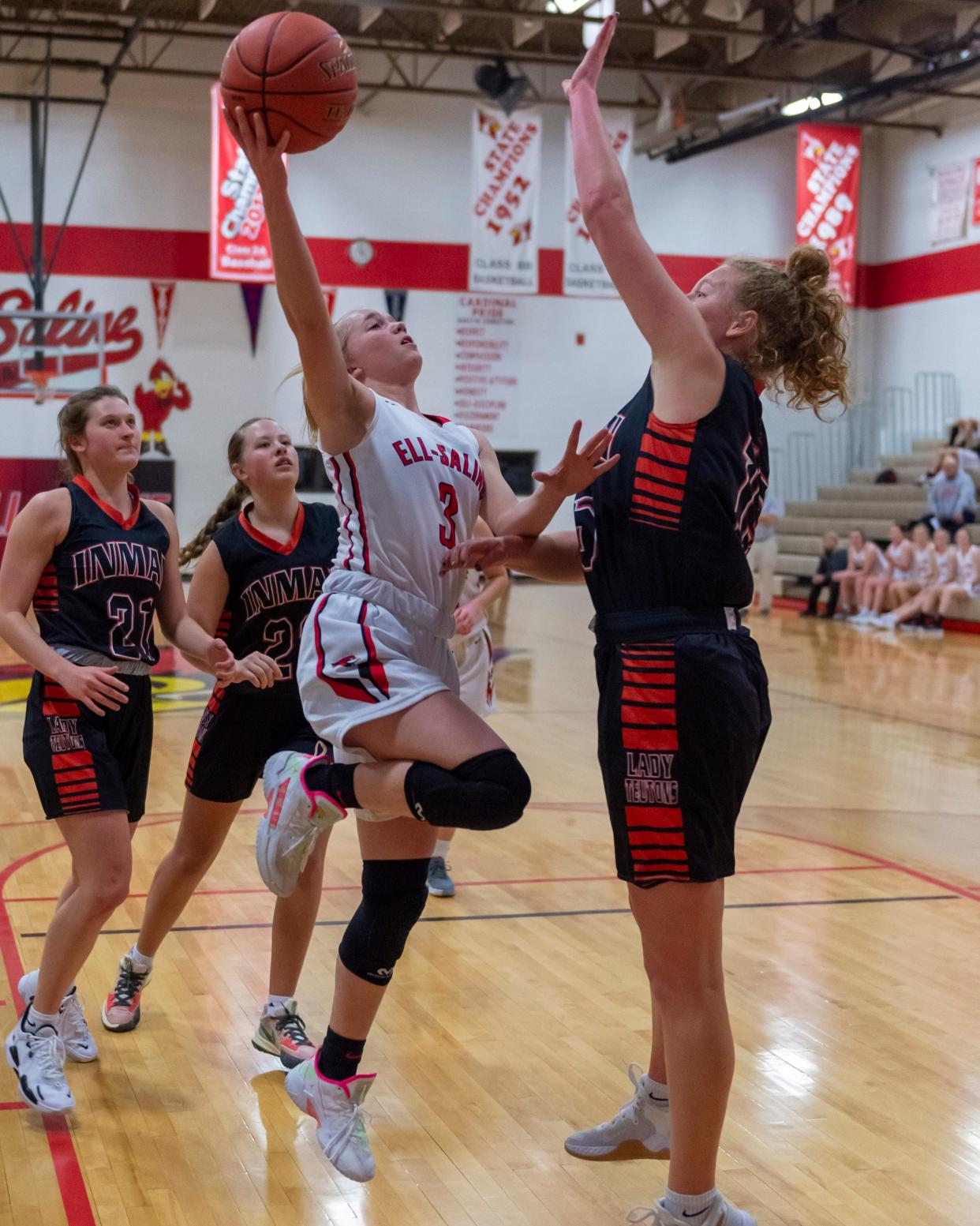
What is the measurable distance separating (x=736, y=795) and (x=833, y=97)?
56.4ft

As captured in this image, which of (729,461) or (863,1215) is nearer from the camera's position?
(729,461)

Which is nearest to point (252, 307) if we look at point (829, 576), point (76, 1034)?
point (829, 576)

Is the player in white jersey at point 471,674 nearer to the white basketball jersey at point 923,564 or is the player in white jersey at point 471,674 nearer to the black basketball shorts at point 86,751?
the black basketball shorts at point 86,751

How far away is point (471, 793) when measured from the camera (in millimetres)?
2555

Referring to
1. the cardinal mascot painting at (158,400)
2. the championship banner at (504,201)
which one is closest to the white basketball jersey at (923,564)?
the championship banner at (504,201)

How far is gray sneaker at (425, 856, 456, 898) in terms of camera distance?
5.22 m

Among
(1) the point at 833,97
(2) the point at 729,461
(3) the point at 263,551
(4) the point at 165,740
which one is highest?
(1) the point at 833,97

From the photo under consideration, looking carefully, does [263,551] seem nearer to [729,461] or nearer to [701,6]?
[729,461]

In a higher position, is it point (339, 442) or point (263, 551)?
point (339, 442)

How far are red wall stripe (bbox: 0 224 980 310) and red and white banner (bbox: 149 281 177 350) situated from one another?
113 mm

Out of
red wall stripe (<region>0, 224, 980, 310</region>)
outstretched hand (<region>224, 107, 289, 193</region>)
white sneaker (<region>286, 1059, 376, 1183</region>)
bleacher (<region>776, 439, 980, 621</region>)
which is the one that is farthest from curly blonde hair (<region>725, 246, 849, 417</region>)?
red wall stripe (<region>0, 224, 980, 310</region>)

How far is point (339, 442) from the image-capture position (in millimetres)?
2738

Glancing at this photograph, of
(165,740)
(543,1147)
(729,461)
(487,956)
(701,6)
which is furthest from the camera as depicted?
(701,6)

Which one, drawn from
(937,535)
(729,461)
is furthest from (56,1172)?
(937,535)
